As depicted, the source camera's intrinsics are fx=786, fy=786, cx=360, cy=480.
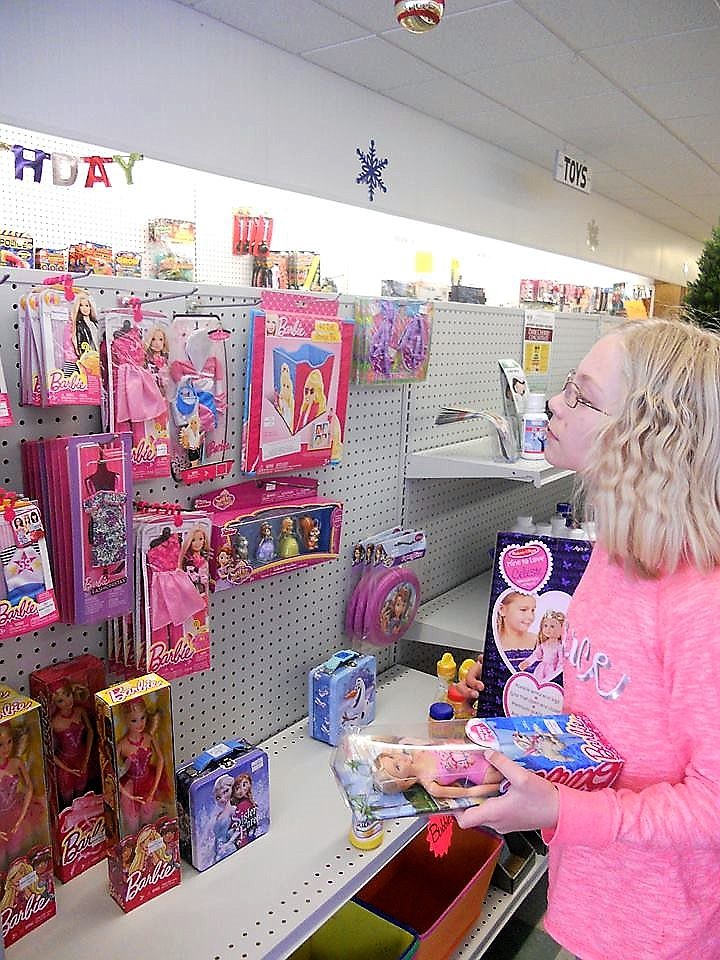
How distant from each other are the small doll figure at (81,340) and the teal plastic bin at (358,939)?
1.17 m

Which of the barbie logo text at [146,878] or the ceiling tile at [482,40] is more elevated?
the ceiling tile at [482,40]

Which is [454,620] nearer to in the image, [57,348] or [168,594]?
[168,594]

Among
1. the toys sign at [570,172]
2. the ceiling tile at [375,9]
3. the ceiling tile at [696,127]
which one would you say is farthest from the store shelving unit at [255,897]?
the ceiling tile at [696,127]

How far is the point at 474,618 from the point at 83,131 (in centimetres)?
304

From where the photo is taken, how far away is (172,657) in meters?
1.26

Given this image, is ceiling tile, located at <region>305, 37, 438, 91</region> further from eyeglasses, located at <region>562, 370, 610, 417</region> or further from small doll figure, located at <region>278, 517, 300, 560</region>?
eyeglasses, located at <region>562, 370, 610, 417</region>

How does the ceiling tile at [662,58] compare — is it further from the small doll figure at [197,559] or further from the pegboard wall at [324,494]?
the small doll figure at [197,559]

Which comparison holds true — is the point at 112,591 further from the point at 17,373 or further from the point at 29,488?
the point at 17,373

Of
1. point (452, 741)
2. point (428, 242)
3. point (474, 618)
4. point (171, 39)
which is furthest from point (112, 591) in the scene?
point (428, 242)

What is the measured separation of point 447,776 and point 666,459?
0.46 meters

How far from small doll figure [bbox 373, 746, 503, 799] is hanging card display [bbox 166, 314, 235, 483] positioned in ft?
Answer: 2.02

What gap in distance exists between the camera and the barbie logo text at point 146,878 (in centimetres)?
114

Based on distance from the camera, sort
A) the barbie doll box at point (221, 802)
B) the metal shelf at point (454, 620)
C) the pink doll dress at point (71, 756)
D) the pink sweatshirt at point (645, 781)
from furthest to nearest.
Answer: the metal shelf at point (454, 620) → the barbie doll box at point (221, 802) → the pink doll dress at point (71, 756) → the pink sweatshirt at point (645, 781)

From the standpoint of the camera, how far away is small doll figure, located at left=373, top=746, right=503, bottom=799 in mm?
931
